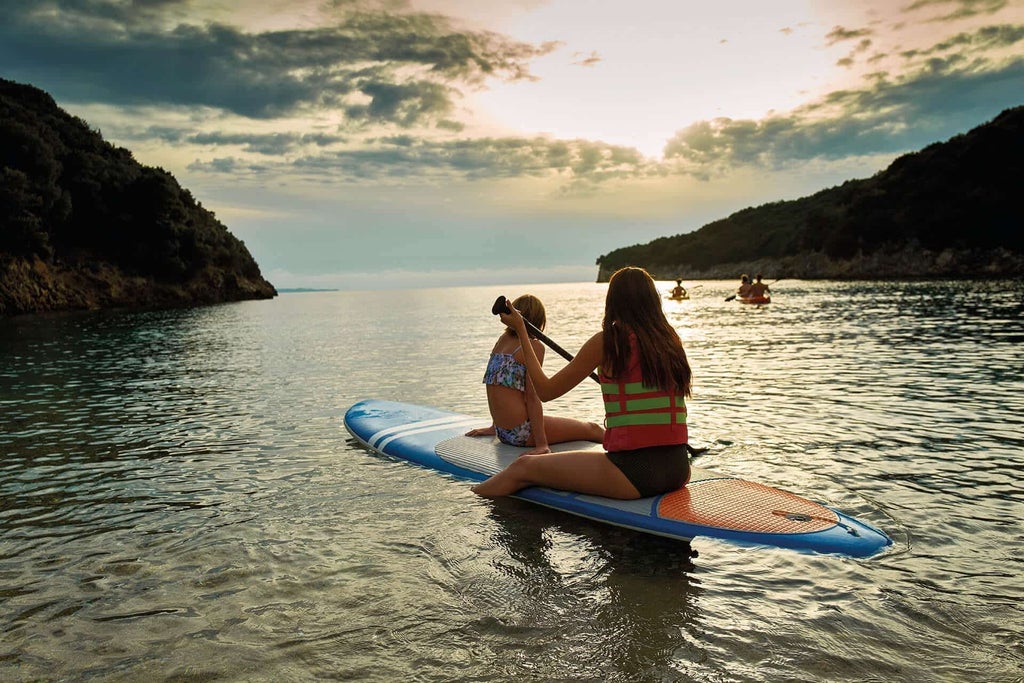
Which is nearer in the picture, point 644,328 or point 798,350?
point 644,328

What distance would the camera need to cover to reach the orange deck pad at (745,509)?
17.2ft

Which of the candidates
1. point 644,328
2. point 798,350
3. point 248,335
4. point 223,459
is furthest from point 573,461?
point 248,335

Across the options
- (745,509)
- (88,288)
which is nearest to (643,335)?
(745,509)

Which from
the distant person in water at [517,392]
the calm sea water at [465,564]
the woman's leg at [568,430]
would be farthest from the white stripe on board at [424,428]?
the woman's leg at [568,430]

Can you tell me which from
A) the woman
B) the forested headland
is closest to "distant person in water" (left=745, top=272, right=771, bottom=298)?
the forested headland

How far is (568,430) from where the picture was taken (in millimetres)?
7797

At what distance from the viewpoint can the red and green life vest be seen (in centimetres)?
532

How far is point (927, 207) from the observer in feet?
263

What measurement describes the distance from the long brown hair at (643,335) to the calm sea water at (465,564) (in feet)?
4.90

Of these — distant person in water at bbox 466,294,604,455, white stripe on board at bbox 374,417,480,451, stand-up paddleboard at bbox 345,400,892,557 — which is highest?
distant person in water at bbox 466,294,604,455

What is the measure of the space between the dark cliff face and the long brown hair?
55276 millimetres

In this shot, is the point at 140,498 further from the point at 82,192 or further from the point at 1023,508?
the point at 82,192

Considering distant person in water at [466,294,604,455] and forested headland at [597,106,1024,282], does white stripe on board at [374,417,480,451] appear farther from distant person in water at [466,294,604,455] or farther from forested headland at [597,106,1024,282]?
forested headland at [597,106,1024,282]

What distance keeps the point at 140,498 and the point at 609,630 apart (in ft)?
18.4
